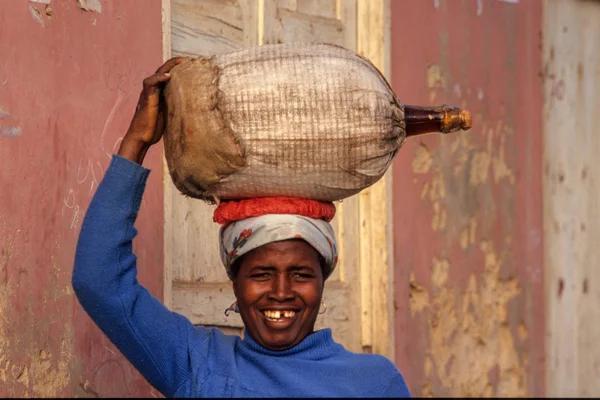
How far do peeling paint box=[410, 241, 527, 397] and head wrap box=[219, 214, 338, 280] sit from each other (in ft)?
9.29

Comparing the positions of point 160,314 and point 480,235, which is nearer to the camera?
point 160,314

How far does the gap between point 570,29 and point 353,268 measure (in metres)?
2.43

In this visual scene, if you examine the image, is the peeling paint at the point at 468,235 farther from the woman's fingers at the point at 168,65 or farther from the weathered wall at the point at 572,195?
the woman's fingers at the point at 168,65

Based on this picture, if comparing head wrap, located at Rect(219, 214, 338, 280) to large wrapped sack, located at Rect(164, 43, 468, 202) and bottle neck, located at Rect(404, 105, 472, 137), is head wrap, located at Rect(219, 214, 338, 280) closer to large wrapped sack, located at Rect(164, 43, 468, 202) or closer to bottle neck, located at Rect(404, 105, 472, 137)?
large wrapped sack, located at Rect(164, 43, 468, 202)

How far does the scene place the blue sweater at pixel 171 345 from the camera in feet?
8.94

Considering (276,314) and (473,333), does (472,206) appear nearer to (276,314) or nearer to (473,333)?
(473,333)

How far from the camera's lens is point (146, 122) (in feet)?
9.39

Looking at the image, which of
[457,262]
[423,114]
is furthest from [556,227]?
[423,114]

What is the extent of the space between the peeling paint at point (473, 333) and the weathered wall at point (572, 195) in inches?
17.3

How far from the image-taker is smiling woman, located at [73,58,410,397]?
2.74m

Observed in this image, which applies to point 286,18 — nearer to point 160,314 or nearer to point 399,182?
point 399,182

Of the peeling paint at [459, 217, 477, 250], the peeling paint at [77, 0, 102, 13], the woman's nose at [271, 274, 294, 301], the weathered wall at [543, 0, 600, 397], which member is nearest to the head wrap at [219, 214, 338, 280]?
the woman's nose at [271, 274, 294, 301]

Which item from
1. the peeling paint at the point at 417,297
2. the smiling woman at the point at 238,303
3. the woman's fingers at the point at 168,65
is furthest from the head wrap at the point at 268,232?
the peeling paint at the point at 417,297

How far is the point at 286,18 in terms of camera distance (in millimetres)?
5066
